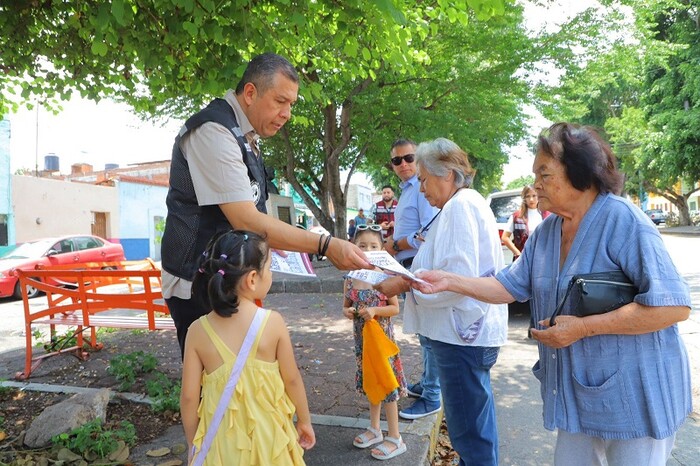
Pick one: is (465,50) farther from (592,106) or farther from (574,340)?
(592,106)

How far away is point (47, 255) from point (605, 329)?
1410cm

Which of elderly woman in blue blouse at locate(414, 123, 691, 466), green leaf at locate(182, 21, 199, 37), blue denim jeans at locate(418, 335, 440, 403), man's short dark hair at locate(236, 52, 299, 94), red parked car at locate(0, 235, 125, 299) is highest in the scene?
green leaf at locate(182, 21, 199, 37)

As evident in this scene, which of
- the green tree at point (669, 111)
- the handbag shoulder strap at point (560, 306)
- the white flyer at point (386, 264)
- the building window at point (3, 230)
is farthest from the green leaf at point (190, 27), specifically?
the building window at point (3, 230)

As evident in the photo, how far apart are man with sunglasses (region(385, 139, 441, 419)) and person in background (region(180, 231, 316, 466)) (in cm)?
176

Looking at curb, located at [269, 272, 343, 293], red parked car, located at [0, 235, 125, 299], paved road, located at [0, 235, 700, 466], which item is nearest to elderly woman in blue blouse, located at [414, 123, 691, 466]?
paved road, located at [0, 235, 700, 466]

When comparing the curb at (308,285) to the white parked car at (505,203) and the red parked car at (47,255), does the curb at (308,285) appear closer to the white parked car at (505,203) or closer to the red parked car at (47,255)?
the white parked car at (505,203)

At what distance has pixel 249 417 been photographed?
198 centimetres

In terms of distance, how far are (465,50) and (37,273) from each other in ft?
33.1

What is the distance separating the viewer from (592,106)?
1451 inches

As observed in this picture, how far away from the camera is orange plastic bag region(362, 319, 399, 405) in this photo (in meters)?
3.04

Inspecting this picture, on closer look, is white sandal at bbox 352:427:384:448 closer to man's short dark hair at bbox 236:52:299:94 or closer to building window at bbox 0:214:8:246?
man's short dark hair at bbox 236:52:299:94

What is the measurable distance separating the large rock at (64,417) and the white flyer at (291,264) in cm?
208

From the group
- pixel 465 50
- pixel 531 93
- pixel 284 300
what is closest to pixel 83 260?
pixel 284 300

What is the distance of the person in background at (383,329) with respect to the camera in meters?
3.09
